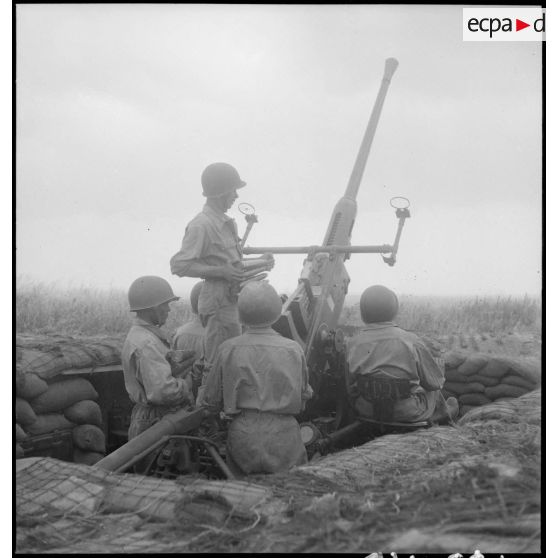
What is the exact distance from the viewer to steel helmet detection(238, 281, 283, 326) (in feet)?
14.8

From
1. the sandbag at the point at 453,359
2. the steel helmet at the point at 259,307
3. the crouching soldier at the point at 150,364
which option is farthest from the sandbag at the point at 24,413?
the sandbag at the point at 453,359

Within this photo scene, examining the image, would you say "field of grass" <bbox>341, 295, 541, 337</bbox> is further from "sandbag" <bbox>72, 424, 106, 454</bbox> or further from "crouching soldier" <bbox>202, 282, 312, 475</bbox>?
"sandbag" <bbox>72, 424, 106, 454</bbox>

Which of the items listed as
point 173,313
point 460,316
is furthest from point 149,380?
point 460,316

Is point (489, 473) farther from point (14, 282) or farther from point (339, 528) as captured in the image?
point (14, 282)

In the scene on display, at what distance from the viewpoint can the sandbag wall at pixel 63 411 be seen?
5398mm

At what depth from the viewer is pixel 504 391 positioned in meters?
7.92

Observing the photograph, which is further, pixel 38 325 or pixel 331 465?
pixel 38 325

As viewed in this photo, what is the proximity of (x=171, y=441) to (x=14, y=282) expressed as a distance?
4.64ft

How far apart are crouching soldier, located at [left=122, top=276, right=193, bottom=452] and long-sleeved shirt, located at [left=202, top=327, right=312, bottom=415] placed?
1.02ft

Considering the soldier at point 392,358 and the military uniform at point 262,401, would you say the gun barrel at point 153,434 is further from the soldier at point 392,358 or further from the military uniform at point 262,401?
the soldier at point 392,358

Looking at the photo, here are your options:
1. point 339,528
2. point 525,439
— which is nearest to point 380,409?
point 525,439

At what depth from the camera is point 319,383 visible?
612 cm

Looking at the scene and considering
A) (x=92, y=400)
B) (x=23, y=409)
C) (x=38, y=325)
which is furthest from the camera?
(x=38, y=325)

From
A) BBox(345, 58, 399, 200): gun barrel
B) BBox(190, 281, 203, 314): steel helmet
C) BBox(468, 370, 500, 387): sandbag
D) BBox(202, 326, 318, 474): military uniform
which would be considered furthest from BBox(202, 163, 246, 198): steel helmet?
BBox(468, 370, 500, 387): sandbag
